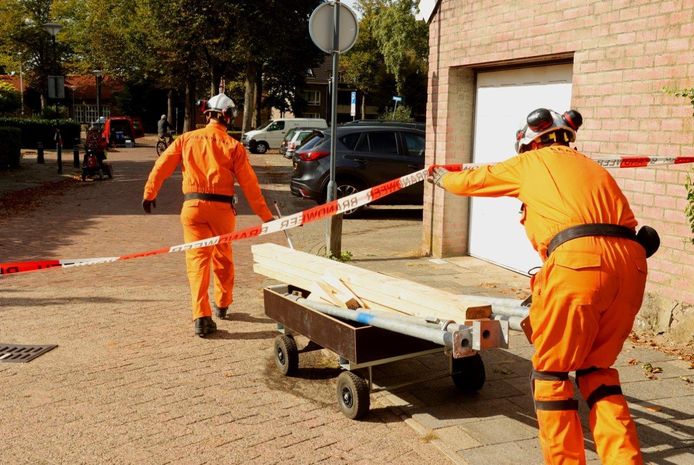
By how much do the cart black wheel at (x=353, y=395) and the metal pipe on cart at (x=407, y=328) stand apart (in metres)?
0.39

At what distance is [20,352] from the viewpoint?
620 cm

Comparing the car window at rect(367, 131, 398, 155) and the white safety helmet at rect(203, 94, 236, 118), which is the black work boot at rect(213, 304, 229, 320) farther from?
the car window at rect(367, 131, 398, 155)

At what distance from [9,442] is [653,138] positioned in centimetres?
537

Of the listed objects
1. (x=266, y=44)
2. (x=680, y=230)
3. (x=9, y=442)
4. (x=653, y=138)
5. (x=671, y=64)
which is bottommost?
(x=9, y=442)

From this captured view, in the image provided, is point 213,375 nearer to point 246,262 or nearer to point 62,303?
point 62,303

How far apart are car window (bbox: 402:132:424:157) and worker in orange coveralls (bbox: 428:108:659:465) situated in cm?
1222

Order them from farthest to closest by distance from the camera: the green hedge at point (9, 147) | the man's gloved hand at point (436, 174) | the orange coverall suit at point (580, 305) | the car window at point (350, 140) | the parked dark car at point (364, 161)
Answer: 1. the green hedge at point (9, 147)
2. the car window at point (350, 140)
3. the parked dark car at point (364, 161)
4. the man's gloved hand at point (436, 174)
5. the orange coverall suit at point (580, 305)

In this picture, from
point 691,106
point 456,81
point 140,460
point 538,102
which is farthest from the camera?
point 456,81

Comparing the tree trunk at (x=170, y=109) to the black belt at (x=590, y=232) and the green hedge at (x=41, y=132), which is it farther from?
the black belt at (x=590, y=232)

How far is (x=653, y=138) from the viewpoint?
648 cm

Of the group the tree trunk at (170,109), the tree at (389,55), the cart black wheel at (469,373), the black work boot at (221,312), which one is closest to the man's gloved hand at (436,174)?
the cart black wheel at (469,373)

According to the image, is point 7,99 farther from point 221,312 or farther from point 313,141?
point 221,312

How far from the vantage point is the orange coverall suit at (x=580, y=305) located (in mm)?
3406

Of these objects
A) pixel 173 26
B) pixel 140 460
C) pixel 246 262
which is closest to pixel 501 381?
pixel 140 460
